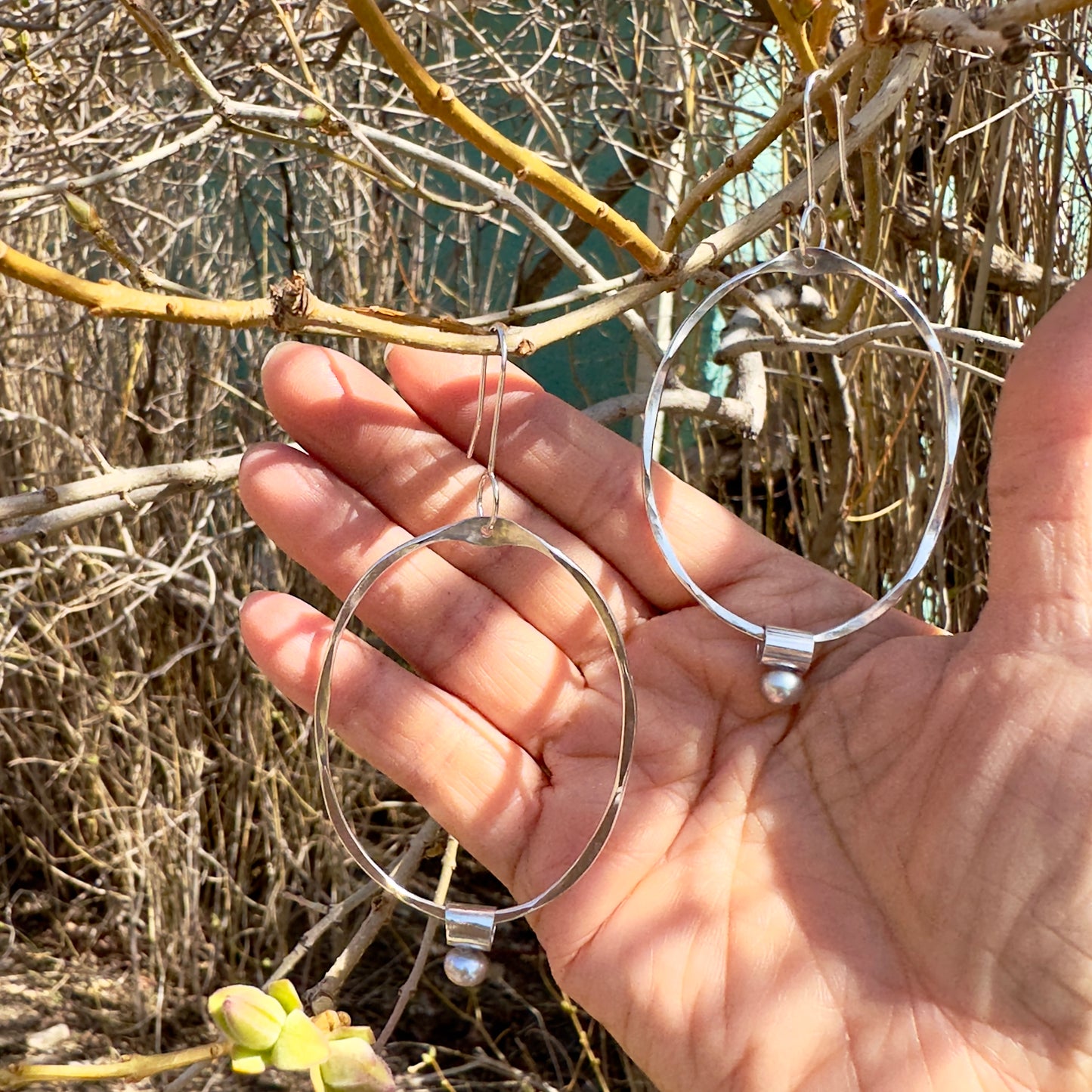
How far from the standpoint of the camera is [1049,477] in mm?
1248

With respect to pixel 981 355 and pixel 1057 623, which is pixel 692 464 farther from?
pixel 1057 623

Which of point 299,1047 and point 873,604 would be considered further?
point 873,604

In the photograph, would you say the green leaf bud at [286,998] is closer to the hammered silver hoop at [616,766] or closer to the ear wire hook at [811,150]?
the hammered silver hoop at [616,766]

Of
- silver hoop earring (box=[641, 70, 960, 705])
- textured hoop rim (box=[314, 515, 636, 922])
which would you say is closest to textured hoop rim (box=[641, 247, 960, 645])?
silver hoop earring (box=[641, 70, 960, 705])

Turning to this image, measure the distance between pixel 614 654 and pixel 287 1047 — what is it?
71cm

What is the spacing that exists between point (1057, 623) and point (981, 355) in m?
1.17

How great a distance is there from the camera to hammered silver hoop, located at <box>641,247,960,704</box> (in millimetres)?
1393

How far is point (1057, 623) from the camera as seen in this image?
127cm

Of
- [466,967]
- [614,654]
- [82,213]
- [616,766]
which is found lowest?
[466,967]

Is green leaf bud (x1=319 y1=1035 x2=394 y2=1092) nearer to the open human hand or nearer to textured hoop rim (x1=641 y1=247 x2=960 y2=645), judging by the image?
the open human hand

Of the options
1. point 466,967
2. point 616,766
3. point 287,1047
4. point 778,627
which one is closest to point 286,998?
point 287,1047

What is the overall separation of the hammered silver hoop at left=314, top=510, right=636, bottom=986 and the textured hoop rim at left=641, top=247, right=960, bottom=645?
12 cm

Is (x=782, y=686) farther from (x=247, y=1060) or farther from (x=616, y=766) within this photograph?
(x=247, y=1060)

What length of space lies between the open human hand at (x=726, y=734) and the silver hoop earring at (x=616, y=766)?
32 mm
